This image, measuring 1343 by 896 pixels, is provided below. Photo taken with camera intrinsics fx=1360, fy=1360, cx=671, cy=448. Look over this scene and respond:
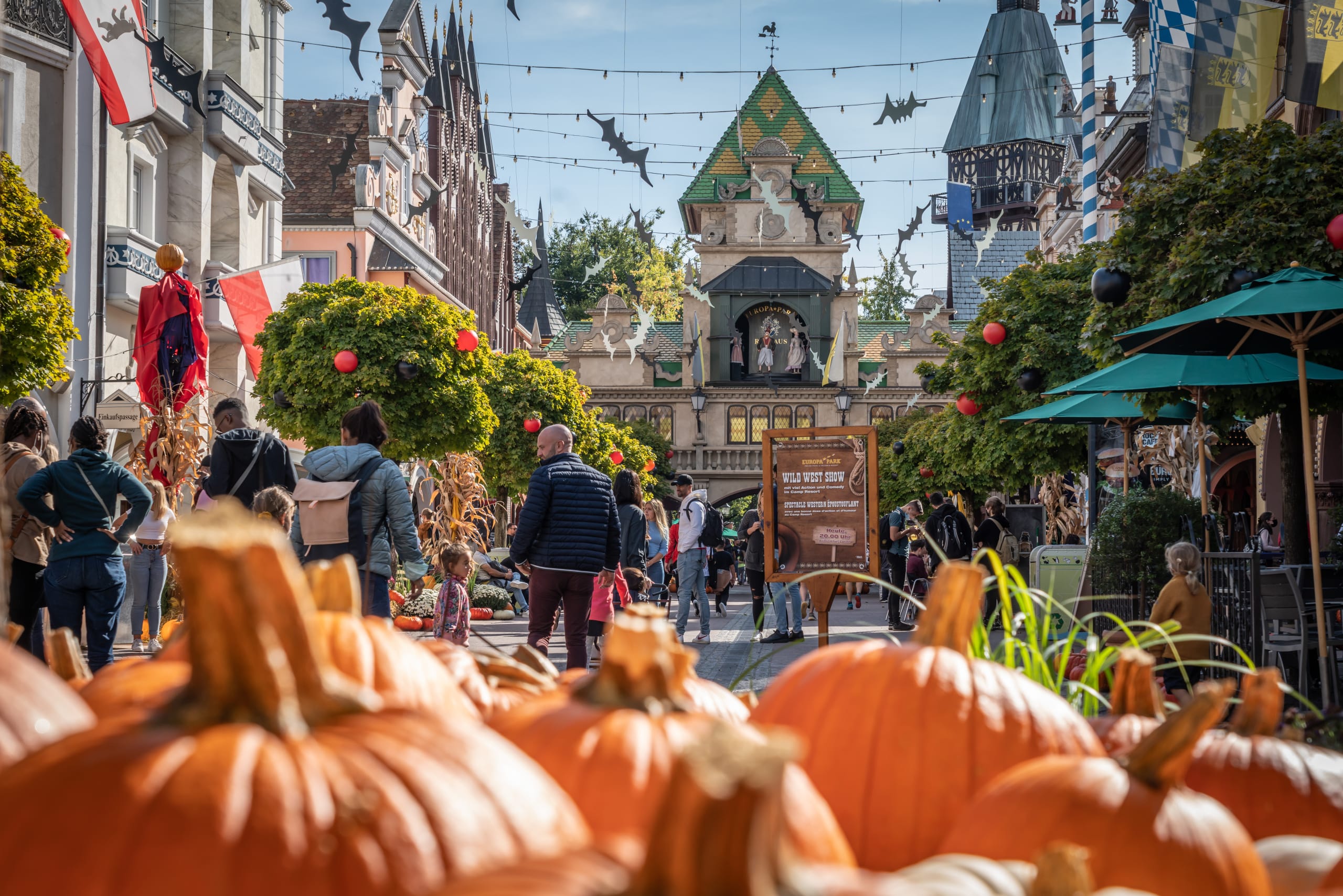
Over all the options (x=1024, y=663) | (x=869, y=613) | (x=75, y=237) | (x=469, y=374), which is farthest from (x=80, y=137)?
(x=1024, y=663)

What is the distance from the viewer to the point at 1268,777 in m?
1.66

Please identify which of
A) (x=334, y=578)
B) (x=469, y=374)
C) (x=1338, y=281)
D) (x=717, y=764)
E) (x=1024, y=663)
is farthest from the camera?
(x=469, y=374)

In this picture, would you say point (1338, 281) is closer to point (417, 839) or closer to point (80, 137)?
point (417, 839)

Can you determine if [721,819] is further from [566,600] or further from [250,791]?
[566,600]

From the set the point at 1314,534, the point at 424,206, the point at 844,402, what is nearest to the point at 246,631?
the point at 1314,534

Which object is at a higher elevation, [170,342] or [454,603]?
[170,342]

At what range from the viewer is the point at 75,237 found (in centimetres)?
1844

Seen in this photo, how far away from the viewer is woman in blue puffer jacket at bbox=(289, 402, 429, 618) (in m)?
6.26

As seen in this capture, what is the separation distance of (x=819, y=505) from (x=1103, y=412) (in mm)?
2635

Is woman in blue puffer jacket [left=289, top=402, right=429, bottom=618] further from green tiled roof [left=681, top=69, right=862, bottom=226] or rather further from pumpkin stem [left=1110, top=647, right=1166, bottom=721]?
green tiled roof [left=681, top=69, right=862, bottom=226]

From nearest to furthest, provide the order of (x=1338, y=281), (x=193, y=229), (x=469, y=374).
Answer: (x=1338, y=281), (x=469, y=374), (x=193, y=229)

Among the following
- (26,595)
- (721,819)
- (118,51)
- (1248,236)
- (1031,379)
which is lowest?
(26,595)

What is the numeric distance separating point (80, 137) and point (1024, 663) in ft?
60.5

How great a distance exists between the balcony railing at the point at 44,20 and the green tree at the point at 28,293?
6676 mm
